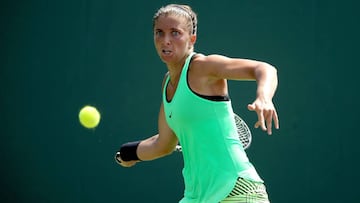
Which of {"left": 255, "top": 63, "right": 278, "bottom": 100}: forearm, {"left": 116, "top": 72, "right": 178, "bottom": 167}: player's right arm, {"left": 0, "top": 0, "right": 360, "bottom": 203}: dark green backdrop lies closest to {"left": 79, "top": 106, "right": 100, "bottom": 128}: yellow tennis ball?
{"left": 0, "top": 0, "right": 360, "bottom": 203}: dark green backdrop

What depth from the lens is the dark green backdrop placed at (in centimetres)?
557

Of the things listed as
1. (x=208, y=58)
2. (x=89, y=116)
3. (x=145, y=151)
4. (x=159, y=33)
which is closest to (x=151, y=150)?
(x=145, y=151)

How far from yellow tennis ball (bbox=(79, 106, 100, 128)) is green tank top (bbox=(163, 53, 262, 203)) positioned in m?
3.00

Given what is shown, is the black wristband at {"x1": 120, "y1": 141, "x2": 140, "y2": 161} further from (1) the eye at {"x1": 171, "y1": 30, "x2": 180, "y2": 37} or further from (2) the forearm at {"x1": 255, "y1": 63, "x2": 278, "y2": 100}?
(2) the forearm at {"x1": 255, "y1": 63, "x2": 278, "y2": 100}

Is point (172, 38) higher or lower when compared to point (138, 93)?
higher

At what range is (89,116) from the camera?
18.9ft

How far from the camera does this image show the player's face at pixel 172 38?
116 inches

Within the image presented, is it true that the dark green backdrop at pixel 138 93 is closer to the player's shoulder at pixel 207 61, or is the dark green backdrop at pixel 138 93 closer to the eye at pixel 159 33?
the eye at pixel 159 33

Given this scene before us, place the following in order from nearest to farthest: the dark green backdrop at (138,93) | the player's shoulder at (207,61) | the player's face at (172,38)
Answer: the player's shoulder at (207,61)
the player's face at (172,38)
the dark green backdrop at (138,93)

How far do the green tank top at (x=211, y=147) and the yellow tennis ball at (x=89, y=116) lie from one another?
300cm

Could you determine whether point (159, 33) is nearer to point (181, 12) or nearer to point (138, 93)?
point (181, 12)

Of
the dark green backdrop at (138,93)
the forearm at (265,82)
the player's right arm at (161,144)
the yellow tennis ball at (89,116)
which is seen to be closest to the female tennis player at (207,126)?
the forearm at (265,82)

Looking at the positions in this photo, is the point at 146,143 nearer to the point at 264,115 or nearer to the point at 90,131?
the point at 264,115

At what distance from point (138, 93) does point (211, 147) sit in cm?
306
